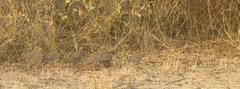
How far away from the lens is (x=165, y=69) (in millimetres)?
5262

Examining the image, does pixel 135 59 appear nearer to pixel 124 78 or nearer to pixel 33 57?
pixel 124 78

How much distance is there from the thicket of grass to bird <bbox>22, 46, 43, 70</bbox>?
18cm

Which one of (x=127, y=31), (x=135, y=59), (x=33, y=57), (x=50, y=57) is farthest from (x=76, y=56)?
(x=127, y=31)

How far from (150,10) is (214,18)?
0.69 meters

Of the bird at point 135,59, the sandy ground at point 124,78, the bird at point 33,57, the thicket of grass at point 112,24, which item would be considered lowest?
the sandy ground at point 124,78

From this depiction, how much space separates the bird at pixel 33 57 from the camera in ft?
17.7

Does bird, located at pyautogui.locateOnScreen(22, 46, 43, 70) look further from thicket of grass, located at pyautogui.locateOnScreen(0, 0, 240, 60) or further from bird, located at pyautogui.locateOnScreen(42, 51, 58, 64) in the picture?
thicket of grass, located at pyautogui.locateOnScreen(0, 0, 240, 60)

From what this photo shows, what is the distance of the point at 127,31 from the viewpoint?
19.8 feet

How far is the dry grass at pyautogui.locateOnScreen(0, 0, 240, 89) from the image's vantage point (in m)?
5.66

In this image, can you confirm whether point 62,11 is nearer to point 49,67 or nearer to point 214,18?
point 49,67

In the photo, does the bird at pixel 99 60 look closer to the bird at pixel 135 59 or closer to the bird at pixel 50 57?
the bird at pixel 135 59

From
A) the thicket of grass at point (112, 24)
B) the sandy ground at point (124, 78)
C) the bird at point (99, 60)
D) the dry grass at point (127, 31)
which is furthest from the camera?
the thicket of grass at point (112, 24)

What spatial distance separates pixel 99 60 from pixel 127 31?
73 cm

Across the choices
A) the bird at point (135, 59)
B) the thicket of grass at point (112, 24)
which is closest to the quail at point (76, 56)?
the thicket of grass at point (112, 24)
